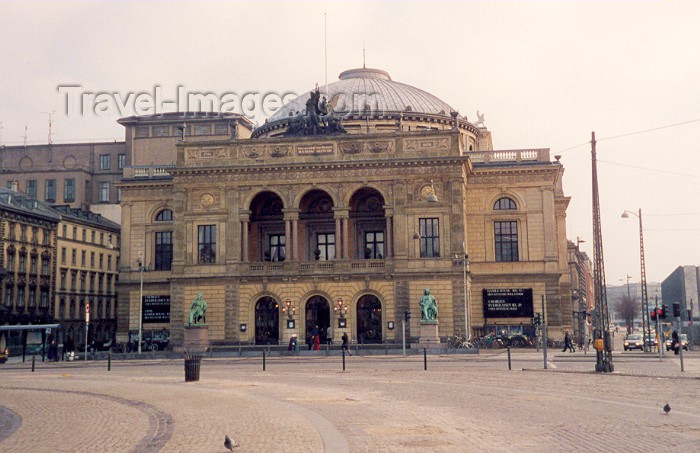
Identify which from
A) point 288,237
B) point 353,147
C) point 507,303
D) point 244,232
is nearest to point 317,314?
point 288,237

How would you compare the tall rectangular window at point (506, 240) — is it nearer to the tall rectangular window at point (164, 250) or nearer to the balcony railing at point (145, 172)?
the tall rectangular window at point (164, 250)

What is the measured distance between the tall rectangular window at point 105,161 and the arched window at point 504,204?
191ft

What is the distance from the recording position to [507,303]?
69750 millimetres

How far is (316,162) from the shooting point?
66.6 meters

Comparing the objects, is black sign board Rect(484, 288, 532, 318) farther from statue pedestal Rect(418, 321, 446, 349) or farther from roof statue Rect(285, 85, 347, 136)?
roof statue Rect(285, 85, 347, 136)

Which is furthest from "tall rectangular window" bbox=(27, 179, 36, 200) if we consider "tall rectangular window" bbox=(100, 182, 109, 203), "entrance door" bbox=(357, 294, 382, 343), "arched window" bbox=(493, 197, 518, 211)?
"arched window" bbox=(493, 197, 518, 211)

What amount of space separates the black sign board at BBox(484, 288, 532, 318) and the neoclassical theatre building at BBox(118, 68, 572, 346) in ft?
0.28

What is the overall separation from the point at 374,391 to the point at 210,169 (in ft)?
147

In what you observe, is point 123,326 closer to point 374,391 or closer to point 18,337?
point 18,337

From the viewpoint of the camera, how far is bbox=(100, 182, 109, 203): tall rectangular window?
353 ft

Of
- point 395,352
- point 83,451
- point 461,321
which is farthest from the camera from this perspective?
point 461,321

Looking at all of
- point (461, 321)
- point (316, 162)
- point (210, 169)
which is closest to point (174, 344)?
point (210, 169)

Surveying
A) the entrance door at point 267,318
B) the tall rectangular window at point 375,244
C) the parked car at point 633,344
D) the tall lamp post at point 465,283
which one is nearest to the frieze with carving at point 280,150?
the tall rectangular window at point 375,244

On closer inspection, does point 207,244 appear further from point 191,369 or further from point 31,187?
point 31,187
